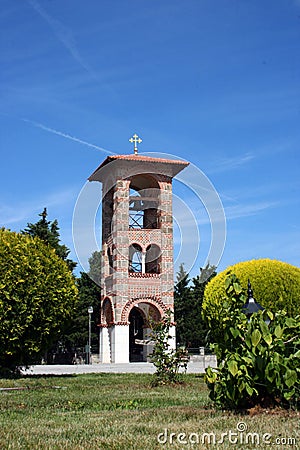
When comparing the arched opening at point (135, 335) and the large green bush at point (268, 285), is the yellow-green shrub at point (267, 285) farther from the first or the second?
the arched opening at point (135, 335)

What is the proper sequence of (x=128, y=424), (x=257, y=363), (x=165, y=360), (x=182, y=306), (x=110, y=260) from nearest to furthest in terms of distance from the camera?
(x=128, y=424) < (x=257, y=363) < (x=165, y=360) < (x=110, y=260) < (x=182, y=306)

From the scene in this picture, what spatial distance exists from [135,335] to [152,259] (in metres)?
7.77

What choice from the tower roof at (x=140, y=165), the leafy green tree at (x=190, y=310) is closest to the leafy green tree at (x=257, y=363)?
the tower roof at (x=140, y=165)

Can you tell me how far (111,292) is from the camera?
1378 inches

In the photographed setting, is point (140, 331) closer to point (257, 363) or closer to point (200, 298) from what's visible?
point (200, 298)

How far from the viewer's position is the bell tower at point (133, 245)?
112ft

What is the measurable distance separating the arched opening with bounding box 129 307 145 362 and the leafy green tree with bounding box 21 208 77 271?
6263mm

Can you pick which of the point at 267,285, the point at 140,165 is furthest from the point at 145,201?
the point at 267,285

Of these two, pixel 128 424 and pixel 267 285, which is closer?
pixel 128 424

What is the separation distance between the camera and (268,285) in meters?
18.1

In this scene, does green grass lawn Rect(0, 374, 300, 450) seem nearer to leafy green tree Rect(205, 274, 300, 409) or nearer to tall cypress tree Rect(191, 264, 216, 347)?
leafy green tree Rect(205, 274, 300, 409)

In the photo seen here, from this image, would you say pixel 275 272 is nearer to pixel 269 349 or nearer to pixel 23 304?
pixel 23 304

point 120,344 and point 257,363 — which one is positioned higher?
point 120,344

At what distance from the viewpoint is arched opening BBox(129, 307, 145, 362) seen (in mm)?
38263
